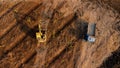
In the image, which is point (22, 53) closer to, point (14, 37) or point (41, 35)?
point (14, 37)

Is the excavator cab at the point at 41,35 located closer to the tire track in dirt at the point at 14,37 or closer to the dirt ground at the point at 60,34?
the dirt ground at the point at 60,34

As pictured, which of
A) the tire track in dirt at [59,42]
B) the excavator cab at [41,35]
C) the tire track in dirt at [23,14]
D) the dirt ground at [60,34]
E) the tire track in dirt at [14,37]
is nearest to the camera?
the dirt ground at [60,34]

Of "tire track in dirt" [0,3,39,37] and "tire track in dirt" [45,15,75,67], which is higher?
"tire track in dirt" [0,3,39,37]

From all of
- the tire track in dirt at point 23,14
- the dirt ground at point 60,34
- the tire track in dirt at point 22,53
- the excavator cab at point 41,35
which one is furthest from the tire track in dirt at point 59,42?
the tire track in dirt at point 23,14

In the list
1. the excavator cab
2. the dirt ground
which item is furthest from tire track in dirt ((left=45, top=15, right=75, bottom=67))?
the excavator cab

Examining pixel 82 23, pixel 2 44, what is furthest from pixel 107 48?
pixel 2 44

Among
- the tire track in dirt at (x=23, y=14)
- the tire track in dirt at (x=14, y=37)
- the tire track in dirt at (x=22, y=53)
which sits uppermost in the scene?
the tire track in dirt at (x=23, y=14)

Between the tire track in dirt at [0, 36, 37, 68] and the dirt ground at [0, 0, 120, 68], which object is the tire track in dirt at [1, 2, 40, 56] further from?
the tire track in dirt at [0, 36, 37, 68]

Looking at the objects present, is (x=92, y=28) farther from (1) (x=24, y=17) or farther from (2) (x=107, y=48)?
(1) (x=24, y=17)
